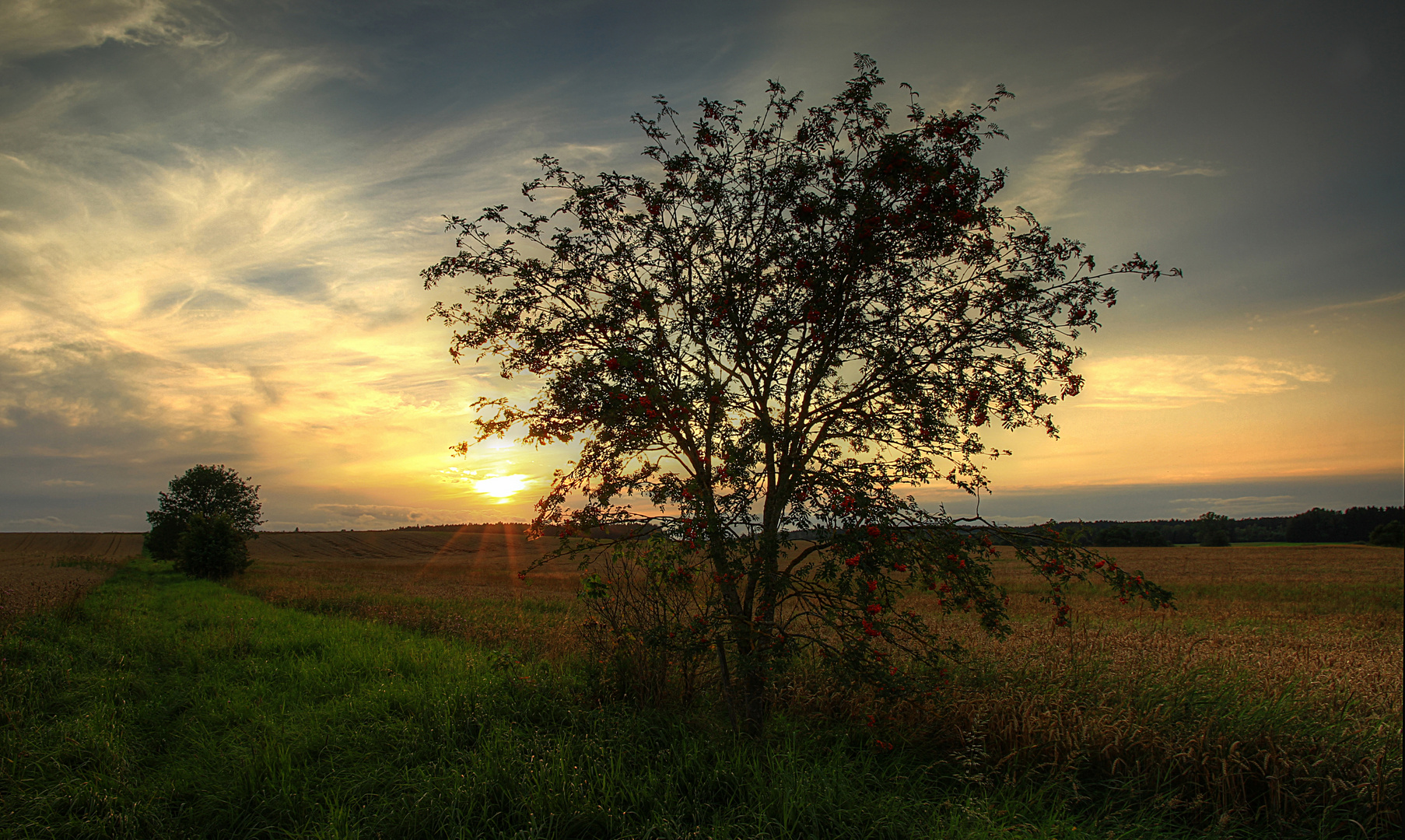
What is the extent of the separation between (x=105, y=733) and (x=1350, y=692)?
12828 millimetres

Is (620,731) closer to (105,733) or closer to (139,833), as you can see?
(139,833)

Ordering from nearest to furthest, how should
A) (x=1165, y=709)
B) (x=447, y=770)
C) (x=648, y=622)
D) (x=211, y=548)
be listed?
1. (x=447, y=770)
2. (x=1165, y=709)
3. (x=648, y=622)
4. (x=211, y=548)

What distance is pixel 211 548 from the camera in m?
34.5

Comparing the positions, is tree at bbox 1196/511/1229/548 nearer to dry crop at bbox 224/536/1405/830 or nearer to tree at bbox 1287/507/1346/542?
tree at bbox 1287/507/1346/542

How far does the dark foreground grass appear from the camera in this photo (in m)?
4.27

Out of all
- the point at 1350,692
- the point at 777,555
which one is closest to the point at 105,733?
the point at 777,555

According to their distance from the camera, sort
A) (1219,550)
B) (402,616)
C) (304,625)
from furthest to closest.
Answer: (1219,550), (402,616), (304,625)

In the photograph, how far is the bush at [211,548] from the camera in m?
34.3

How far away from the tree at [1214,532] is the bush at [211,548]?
7619 cm

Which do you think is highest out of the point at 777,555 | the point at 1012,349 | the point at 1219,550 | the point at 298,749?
the point at 1012,349

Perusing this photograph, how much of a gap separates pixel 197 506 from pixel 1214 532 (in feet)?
287

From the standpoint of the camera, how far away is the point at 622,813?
4273 mm

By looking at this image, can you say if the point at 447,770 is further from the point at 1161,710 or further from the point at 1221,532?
the point at 1221,532

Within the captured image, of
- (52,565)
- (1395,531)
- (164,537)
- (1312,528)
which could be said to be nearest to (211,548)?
(52,565)
